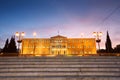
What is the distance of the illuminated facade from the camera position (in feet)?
144

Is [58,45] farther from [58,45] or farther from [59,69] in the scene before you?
[59,69]

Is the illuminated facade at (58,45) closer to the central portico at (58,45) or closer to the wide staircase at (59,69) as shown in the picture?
the central portico at (58,45)

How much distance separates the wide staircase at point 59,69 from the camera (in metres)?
8.53

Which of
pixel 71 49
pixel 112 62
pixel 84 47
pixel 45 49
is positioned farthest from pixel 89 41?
pixel 112 62

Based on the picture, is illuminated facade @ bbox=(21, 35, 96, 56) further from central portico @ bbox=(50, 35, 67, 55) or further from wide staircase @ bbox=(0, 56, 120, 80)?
wide staircase @ bbox=(0, 56, 120, 80)

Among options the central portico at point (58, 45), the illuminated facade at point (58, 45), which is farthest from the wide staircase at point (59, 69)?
the illuminated facade at point (58, 45)

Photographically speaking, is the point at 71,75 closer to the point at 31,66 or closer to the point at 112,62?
the point at 31,66

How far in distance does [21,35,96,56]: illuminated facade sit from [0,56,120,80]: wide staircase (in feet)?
107

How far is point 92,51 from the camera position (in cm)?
4409

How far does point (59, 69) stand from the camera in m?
9.60

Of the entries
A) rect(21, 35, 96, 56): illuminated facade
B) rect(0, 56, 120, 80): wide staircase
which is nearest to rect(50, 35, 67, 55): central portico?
rect(21, 35, 96, 56): illuminated facade

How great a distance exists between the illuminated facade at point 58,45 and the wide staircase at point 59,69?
1288 inches

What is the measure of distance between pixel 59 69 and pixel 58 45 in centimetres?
3412

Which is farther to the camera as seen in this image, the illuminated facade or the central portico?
the illuminated facade
